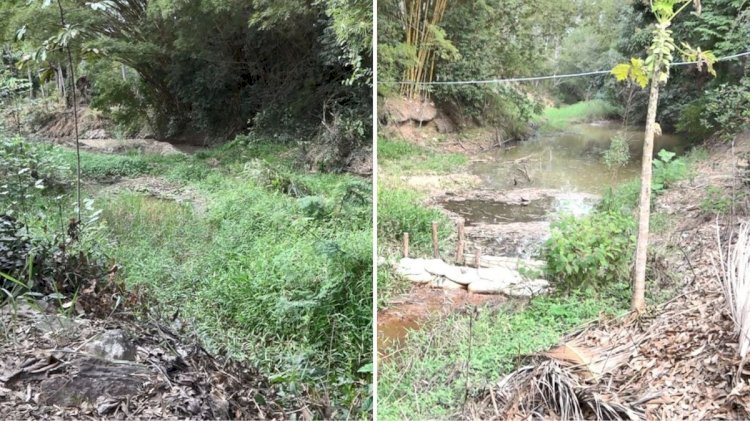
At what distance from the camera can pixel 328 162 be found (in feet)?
6.23


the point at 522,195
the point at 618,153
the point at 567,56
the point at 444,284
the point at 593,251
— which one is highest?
the point at 567,56

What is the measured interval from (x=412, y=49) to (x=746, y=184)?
2.78 ft

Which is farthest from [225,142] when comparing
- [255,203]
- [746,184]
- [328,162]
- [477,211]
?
[746,184]

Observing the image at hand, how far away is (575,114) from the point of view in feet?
4.24

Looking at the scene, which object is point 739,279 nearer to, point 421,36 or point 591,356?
point 591,356

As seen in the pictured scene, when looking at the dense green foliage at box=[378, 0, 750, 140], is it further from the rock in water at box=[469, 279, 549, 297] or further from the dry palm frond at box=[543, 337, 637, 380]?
the dry palm frond at box=[543, 337, 637, 380]

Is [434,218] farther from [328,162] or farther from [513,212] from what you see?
[328,162]

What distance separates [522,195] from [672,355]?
19.3 inches

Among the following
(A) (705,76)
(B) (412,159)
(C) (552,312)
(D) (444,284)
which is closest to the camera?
(A) (705,76)

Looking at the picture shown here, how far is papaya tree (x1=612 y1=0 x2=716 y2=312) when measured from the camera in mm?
1167

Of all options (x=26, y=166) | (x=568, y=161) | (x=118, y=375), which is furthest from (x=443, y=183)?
(x=26, y=166)

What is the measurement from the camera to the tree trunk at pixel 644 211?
1.21 meters

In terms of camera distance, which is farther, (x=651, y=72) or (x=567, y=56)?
(x=567, y=56)

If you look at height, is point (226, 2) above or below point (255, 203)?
above
